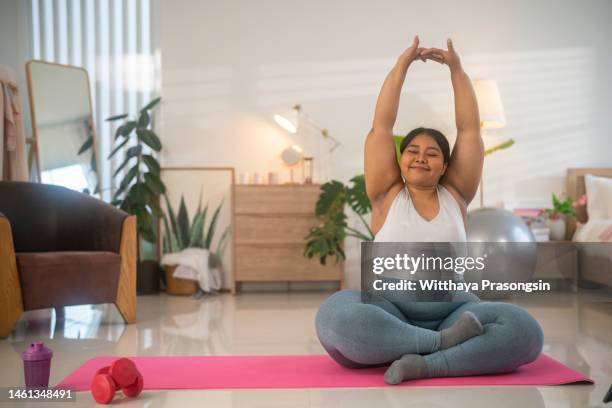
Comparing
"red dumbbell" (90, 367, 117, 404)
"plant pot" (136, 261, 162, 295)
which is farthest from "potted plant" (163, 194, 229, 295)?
"red dumbbell" (90, 367, 117, 404)

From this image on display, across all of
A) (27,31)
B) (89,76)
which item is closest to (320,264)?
(89,76)

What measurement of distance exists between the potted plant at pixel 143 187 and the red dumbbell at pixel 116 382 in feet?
11.8

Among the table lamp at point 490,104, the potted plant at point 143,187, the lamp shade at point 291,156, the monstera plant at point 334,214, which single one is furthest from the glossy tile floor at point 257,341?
the table lamp at point 490,104

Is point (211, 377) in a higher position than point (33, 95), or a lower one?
lower

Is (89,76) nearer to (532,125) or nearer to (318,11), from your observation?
Answer: (318,11)

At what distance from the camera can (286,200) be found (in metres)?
6.16

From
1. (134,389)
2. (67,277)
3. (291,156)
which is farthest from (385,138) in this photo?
(291,156)

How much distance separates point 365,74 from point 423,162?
3934 mm

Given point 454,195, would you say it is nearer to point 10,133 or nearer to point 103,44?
point 10,133

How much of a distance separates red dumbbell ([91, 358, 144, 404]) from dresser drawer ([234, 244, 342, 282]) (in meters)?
3.60

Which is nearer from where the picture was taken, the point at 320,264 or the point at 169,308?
the point at 169,308

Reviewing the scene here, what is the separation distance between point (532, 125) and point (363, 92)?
151 centimetres

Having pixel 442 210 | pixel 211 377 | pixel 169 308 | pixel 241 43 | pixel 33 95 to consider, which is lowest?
pixel 169 308

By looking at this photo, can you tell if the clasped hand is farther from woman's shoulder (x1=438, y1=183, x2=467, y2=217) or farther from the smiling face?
woman's shoulder (x1=438, y1=183, x2=467, y2=217)
